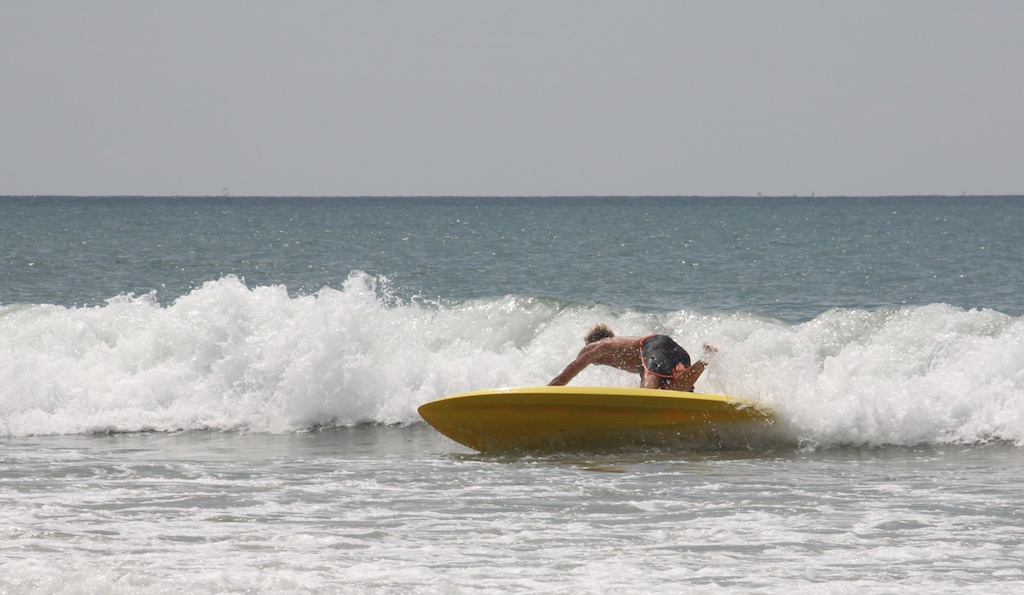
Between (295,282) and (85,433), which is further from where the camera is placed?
(295,282)

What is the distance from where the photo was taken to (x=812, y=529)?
6.53m

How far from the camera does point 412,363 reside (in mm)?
12680

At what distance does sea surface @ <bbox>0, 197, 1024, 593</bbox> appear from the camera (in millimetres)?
5773

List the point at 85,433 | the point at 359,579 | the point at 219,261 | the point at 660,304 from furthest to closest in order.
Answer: the point at 219,261
the point at 660,304
the point at 85,433
the point at 359,579

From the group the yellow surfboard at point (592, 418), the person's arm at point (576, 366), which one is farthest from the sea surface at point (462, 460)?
the person's arm at point (576, 366)

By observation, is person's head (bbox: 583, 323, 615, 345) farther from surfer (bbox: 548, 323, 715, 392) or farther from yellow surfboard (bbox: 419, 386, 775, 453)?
yellow surfboard (bbox: 419, 386, 775, 453)

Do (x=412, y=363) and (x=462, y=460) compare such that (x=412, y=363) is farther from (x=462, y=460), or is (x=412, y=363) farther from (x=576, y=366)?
(x=462, y=460)

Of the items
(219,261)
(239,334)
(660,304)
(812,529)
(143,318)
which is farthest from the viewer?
(219,261)

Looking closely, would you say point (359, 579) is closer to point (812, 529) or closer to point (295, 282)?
point (812, 529)

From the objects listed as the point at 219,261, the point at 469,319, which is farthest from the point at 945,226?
the point at 469,319

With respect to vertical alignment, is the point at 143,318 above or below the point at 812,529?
above

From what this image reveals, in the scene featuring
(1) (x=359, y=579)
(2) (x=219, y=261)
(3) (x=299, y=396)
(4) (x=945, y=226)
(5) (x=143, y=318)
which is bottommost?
(1) (x=359, y=579)

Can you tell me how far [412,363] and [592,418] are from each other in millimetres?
3770

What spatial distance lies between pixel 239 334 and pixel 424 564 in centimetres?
729
